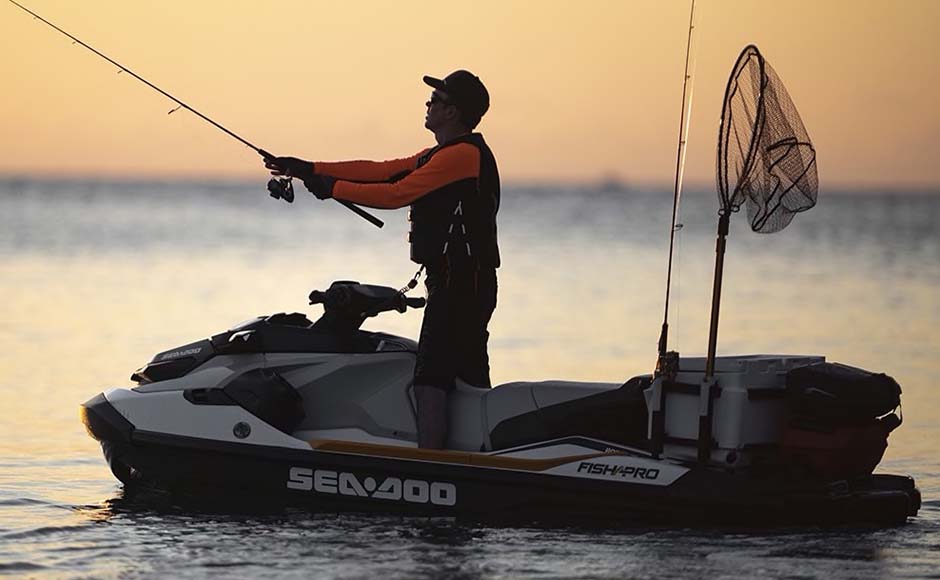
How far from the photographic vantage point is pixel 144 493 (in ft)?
27.0

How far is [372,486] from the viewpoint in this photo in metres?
7.64

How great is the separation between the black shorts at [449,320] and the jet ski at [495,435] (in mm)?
152

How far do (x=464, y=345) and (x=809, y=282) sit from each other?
1756 centimetres

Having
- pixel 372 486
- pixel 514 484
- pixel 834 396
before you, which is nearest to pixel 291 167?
pixel 372 486

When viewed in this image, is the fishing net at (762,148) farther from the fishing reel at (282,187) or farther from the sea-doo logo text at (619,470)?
the fishing reel at (282,187)

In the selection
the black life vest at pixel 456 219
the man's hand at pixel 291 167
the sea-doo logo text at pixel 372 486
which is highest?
the man's hand at pixel 291 167

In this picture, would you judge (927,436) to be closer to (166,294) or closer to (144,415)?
(144,415)

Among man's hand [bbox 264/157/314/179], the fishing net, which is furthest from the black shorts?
the fishing net

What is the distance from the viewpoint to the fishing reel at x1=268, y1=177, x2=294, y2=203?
25.2 feet

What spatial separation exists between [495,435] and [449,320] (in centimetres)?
54

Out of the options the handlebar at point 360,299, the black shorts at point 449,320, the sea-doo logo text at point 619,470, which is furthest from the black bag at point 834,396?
the handlebar at point 360,299

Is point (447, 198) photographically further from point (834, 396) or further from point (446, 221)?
point (834, 396)

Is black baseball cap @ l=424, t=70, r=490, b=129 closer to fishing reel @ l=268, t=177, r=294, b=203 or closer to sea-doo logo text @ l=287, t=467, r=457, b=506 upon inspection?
fishing reel @ l=268, t=177, r=294, b=203

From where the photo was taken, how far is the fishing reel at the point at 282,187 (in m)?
7.68
